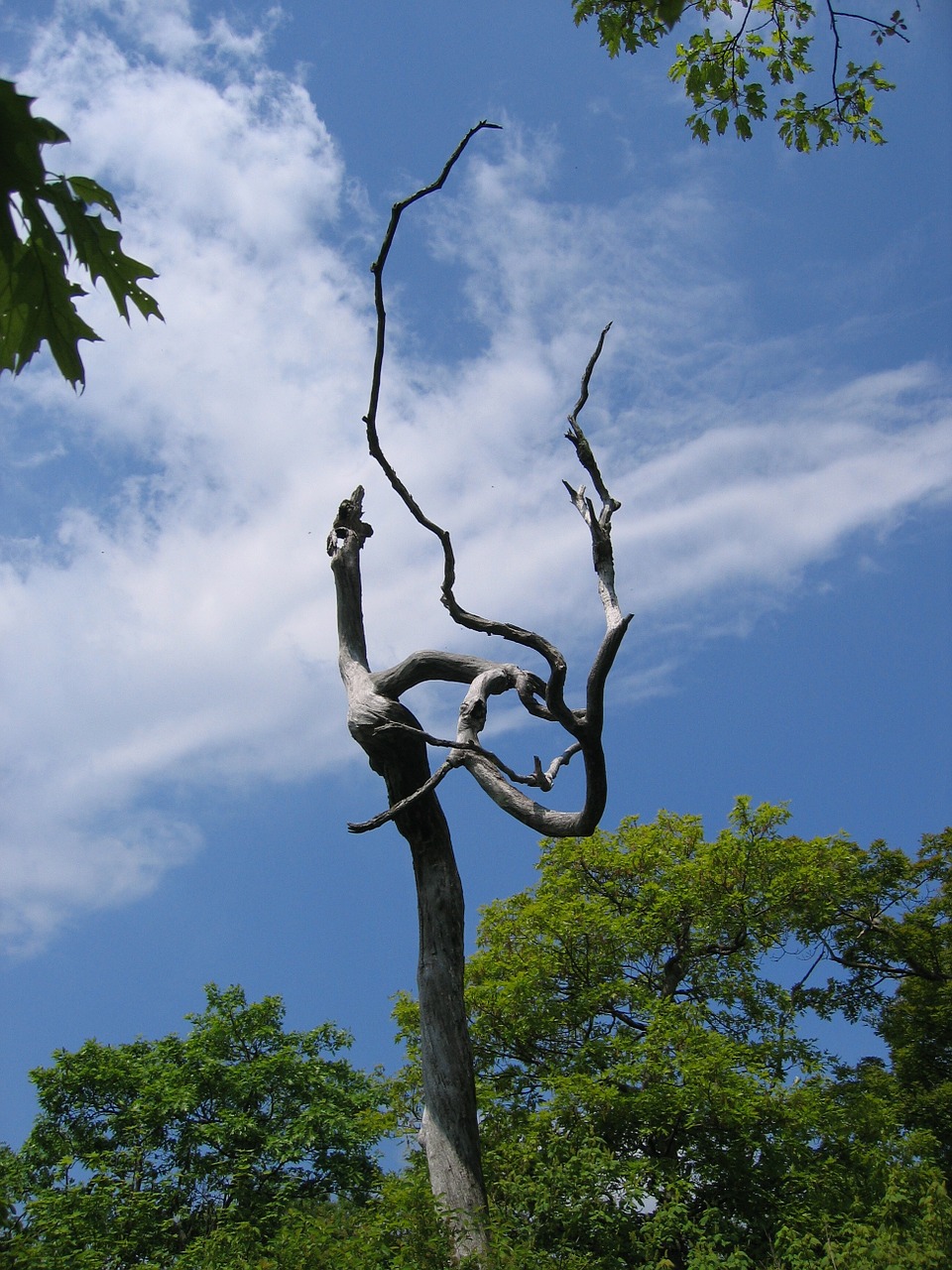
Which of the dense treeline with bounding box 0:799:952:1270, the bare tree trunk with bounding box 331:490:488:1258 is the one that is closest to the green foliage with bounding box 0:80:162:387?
the dense treeline with bounding box 0:799:952:1270

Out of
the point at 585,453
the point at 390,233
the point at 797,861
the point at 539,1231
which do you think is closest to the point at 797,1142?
the point at 539,1231

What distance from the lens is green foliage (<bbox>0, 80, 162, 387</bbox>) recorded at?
1797mm

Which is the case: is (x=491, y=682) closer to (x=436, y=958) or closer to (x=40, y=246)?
(x=436, y=958)

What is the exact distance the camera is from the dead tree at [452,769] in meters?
5.42

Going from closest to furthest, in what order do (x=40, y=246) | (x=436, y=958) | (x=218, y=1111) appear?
(x=40, y=246), (x=436, y=958), (x=218, y=1111)

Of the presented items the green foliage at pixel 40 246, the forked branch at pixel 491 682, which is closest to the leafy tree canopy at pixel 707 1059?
the forked branch at pixel 491 682

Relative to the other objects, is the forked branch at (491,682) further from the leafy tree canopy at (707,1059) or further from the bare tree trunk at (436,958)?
the leafy tree canopy at (707,1059)

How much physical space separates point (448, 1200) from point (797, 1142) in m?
5.87

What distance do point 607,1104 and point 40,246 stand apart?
9.42m

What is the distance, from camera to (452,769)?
6359mm

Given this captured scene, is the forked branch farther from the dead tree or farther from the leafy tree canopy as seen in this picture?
the leafy tree canopy

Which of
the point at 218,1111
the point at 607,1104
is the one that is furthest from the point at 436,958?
the point at 218,1111

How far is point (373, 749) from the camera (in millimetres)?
6918

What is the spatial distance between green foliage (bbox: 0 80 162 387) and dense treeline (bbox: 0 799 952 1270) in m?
1.72
